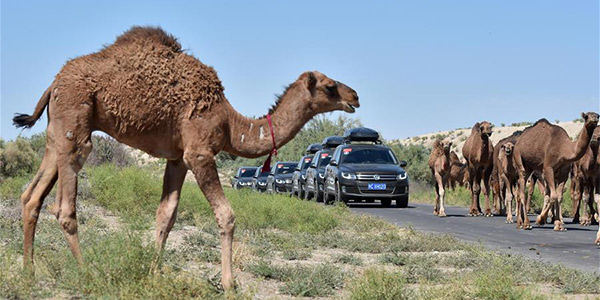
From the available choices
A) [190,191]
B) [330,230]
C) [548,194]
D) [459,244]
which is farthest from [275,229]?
[548,194]

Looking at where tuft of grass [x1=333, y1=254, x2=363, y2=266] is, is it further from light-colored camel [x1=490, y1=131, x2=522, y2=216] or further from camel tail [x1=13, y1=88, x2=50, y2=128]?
light-colored camel [x1=490, y1=131, x2=522, y2=216]

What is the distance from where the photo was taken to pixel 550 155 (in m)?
21.3

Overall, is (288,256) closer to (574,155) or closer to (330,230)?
(330,230)

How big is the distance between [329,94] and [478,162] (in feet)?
59.6

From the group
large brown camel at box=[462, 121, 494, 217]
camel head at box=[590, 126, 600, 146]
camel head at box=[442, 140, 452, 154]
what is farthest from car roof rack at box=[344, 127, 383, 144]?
camel head at box=[590, 126, 600, 146]

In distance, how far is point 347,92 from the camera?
10359 millimetres

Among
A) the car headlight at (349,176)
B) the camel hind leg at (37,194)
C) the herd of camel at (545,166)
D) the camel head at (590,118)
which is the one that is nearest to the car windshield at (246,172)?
the car headlight at (349,176)

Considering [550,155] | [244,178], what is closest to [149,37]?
[550,155]

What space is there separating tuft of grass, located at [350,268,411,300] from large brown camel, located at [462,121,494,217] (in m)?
18.1

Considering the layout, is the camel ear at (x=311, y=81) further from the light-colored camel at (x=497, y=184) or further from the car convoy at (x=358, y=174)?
the car convoy at (x=358, y=174)

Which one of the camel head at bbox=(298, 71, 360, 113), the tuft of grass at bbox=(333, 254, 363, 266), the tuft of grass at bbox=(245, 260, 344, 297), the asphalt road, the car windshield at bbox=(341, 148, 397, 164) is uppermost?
the car windshield at bbox=(341, 148, 397, 164)

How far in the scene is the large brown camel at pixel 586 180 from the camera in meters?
21.0

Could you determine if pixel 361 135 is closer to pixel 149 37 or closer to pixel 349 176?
pixel 349 176

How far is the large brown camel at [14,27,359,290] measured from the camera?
941 centimetres
